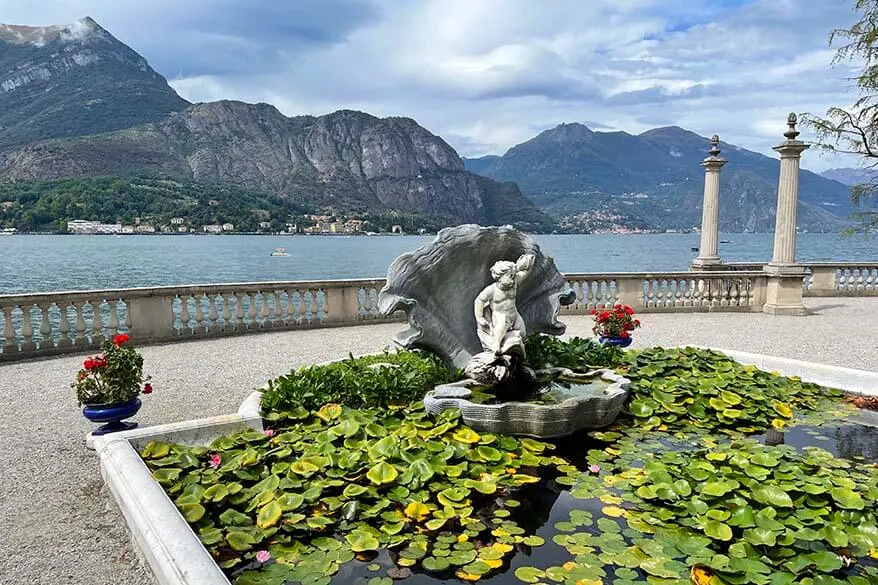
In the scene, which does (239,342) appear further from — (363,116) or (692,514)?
(363,116)

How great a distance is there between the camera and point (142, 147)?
114 meters

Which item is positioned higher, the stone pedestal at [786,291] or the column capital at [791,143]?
the column capital at [791,143]

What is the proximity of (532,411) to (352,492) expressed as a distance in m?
1.88

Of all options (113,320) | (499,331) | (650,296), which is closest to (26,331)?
(113,320)

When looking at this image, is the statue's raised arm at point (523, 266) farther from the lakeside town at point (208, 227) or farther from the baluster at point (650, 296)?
the lakeside town at point (208, 227)

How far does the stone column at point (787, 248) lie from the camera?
588 inches

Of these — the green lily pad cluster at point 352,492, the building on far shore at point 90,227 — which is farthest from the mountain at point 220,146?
the green lily pad cluster at point 352,492

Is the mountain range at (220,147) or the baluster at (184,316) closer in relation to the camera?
the baluster at (184,316)

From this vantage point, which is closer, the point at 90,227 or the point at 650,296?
the point at 650,296

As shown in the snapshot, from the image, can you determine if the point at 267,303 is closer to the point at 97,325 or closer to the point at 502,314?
the point at 97,325

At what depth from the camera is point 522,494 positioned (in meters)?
4.43

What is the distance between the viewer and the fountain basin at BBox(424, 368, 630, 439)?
534cm

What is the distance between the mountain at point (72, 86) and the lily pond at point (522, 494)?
137431mm

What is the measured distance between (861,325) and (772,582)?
12.7 meters
